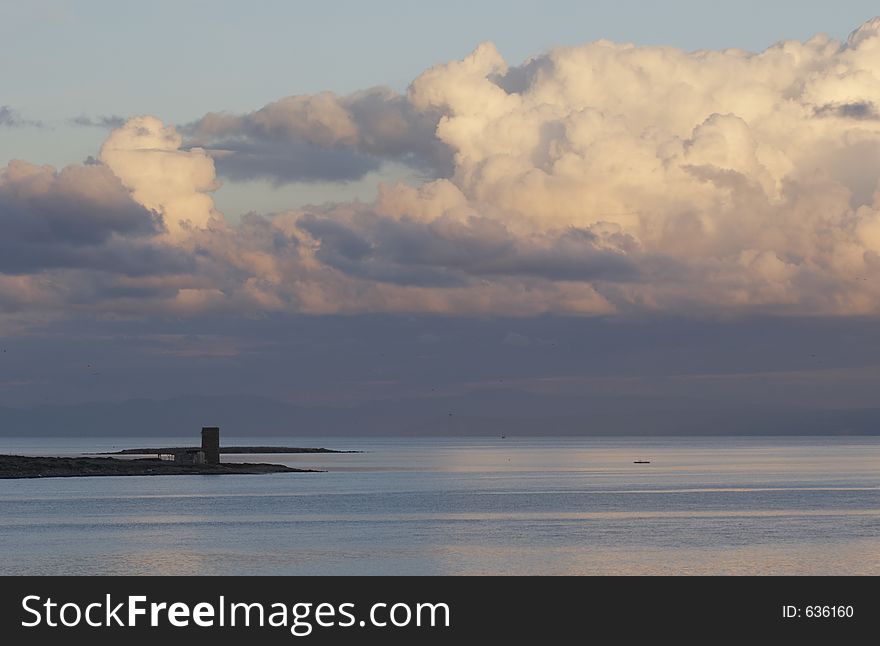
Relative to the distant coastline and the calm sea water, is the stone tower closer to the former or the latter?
the distant coastline

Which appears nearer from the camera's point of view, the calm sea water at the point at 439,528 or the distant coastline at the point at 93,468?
the calm sea water at the point at 439,528

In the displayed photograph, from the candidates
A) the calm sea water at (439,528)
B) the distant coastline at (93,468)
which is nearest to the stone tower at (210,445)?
the distant coastline at (93,468)

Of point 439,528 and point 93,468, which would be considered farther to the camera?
point 93,468

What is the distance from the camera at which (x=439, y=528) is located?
85.1 meters

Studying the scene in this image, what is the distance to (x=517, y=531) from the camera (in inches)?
3209

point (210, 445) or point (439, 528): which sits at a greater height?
point (210, 445)

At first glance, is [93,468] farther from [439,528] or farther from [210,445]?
[439,528]

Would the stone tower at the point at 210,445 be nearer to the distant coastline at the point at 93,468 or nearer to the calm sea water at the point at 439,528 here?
the distant coastline at the point at 93,468

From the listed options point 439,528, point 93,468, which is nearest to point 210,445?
point 93,468

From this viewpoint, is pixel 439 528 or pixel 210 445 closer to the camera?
pixel 439 528

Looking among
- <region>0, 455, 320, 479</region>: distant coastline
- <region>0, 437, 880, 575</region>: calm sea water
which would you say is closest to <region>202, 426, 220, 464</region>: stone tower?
<region>0, 455, 320, 479</region>: distant coastline

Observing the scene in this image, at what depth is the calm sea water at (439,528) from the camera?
64.3 metres

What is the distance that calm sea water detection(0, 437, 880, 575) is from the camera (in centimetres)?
6431

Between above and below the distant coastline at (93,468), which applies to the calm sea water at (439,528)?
below
